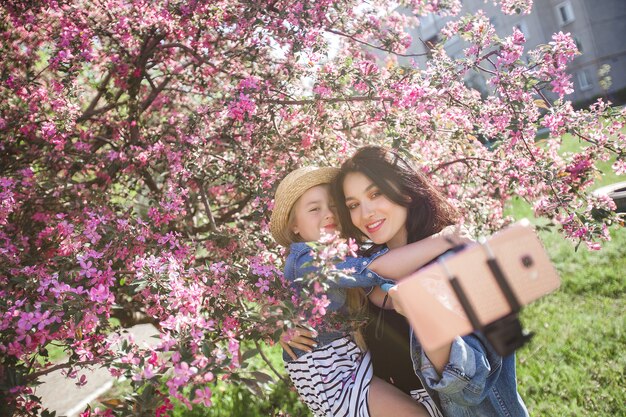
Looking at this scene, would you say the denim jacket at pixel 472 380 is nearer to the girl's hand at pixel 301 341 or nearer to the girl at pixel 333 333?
the girl at pixel 333 333

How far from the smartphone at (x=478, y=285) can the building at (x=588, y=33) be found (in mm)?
21413

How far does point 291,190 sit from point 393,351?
1.00 metres

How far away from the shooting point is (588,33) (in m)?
21.7

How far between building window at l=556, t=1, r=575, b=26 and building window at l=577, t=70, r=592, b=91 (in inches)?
110

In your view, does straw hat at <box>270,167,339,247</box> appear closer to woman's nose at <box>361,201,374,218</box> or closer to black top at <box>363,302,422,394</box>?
woman's nose at <box>361,201,374,218</box>

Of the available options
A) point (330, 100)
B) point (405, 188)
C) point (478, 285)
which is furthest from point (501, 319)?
point (330, 100)

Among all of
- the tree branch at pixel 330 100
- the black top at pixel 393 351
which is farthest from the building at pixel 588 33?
the black top at pixel 393 351

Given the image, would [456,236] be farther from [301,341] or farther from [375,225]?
[301,341]

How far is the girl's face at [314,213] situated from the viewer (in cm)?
248

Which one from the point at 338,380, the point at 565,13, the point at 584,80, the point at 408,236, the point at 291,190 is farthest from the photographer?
the point at 584,80

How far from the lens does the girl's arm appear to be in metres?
1.79

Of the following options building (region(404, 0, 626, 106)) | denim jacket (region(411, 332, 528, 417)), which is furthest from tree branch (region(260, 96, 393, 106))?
building (region(404, 0, 626, 106))

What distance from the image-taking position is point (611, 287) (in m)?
5.37

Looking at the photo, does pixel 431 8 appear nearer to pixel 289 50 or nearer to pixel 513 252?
pixel 289 50
